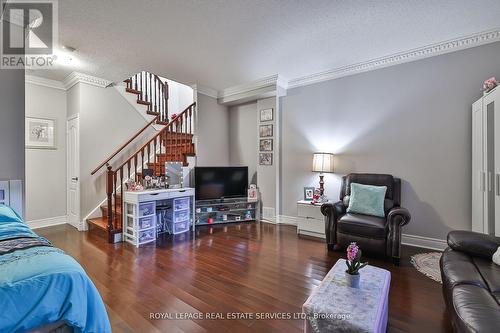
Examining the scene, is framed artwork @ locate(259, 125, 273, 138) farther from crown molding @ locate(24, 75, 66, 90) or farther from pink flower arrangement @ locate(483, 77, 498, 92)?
crown molding @ locate(24, 75, 66, 90)

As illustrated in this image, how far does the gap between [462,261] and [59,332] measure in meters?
2.73

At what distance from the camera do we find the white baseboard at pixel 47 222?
14.8 ft

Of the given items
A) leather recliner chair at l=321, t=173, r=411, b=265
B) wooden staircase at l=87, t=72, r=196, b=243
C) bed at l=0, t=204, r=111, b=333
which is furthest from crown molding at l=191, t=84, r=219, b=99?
bed at l=0, t=204, r=111, b=333

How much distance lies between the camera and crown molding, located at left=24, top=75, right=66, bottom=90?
14.5 ft

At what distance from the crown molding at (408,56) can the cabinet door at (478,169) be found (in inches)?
33.8

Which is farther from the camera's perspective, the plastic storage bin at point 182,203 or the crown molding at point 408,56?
the plastic storage bin at point 182,203

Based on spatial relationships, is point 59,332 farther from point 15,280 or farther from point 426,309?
point 426,309

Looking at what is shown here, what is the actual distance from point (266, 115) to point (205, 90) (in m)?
1.48

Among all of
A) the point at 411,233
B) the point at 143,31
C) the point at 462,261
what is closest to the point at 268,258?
the point at 462,261

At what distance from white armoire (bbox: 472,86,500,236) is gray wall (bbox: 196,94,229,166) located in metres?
4.39

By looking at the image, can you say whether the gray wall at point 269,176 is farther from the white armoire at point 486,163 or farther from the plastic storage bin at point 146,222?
the white armoire at point 486,163

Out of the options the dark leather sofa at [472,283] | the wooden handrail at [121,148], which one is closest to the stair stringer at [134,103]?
the wooden handrail at [121,148]

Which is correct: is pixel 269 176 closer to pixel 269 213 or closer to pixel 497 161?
pixel 269 213

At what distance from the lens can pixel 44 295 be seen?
45.7 inches
